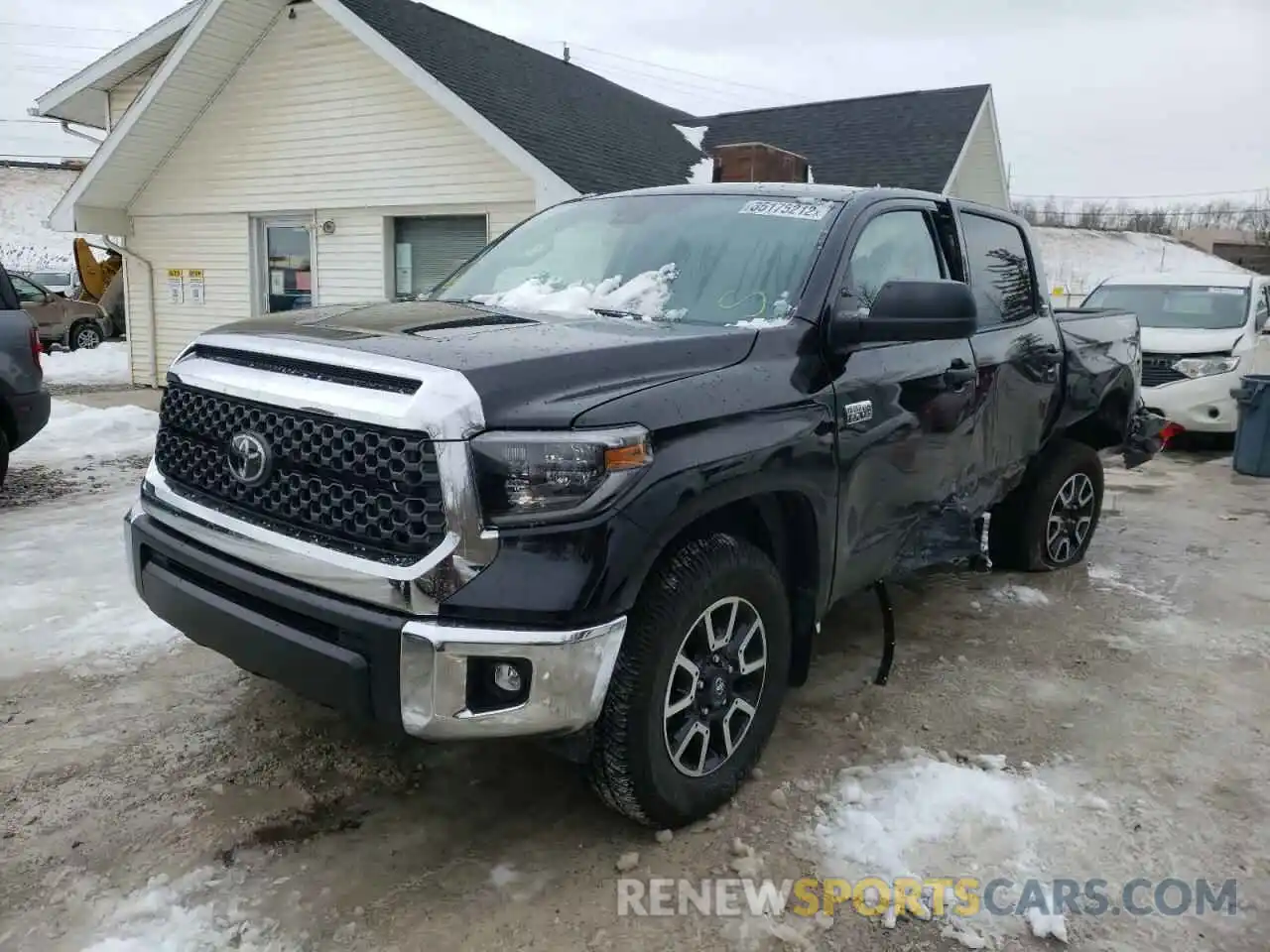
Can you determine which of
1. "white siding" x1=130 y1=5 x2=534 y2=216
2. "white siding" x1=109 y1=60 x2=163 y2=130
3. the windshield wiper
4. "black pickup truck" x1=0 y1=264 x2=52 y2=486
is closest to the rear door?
the windshield wiper

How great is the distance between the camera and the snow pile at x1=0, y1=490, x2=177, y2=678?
4.20m

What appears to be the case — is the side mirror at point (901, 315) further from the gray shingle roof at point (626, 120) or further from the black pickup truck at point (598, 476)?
the gray shingle roof at point (626, 120)

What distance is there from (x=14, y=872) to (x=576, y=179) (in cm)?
806

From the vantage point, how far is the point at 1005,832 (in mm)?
2998

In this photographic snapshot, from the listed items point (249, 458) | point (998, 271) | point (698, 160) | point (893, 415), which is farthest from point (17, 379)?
point (698, 160)

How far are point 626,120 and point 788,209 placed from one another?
11079mm

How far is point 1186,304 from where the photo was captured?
1105cm

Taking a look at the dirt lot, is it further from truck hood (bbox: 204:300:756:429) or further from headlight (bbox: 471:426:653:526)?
truck hood (bbox: 204:300:756:429)

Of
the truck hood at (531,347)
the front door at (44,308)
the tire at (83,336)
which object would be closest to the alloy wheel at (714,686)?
the truck hood at (531,347)

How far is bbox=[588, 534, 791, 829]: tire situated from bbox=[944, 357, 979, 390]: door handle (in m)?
1.32

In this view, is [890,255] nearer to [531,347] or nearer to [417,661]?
[531,347]

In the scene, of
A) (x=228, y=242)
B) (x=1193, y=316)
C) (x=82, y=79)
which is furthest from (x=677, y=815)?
(x=82, y=79)

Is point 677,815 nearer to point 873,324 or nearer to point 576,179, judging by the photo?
point 873,324

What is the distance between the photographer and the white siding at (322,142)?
10.8 m
